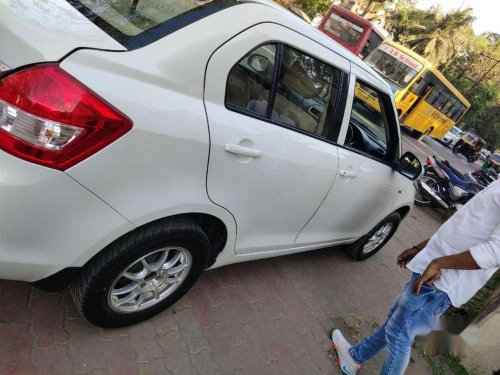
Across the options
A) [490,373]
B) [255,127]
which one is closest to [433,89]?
[490,373]

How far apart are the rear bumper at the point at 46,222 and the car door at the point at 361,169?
63.4 inches

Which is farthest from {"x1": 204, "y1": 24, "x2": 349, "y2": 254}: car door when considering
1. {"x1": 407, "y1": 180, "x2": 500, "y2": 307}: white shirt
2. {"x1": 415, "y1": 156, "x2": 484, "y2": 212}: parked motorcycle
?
{"x1": 415, "y1": 156, "x2": 484, "y2": 212}: parked motorcycle

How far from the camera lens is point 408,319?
7.07 feet

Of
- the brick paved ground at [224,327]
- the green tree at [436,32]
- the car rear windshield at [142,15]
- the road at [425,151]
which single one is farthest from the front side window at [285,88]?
the green tree at [436,32]

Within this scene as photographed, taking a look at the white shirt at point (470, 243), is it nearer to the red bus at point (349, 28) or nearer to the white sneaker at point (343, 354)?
the white sneaker at point (343, 354)

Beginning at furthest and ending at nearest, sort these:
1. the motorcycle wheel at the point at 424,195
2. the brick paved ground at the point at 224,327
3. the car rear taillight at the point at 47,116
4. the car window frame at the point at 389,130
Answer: the motorcycle wheel at the point at 424,195 → the car window frame at the point at 389,130 → the brick paved ground at the point at 224,327 → the car rear taillight at the point at 47,116

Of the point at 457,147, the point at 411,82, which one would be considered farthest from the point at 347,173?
the point at 457,147

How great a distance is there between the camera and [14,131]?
55.6 inches

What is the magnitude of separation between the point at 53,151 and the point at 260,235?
1.43 m

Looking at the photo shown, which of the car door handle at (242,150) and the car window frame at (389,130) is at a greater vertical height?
the car window frame at (389,130)

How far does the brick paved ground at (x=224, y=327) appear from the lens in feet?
6.52

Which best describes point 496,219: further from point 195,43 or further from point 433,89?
point 433,89

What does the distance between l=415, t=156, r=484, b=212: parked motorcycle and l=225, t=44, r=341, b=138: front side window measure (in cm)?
579

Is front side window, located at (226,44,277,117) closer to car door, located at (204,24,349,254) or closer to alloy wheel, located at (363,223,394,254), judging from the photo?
car door, located at (204,24,349,254)
